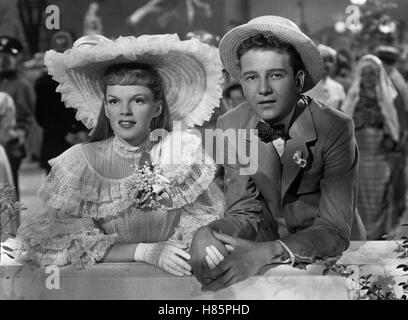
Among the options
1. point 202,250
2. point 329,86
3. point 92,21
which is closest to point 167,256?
point 202,250

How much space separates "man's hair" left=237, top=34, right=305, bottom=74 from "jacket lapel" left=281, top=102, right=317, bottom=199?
164mm

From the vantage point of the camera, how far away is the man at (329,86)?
12.8 feet

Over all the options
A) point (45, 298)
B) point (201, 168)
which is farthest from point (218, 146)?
point (45, 298)

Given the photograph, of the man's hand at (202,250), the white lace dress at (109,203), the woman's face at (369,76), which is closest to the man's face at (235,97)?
the white lace dress at (109,203)

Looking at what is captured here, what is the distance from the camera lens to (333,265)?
3.57 m

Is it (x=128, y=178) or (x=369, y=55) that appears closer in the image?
(x=128, y=178)

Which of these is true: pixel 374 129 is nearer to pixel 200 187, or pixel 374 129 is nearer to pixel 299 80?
pixel 299 80

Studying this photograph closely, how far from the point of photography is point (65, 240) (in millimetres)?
3662

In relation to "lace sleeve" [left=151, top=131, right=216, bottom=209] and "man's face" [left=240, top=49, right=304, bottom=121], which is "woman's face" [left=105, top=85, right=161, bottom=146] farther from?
"man's face" [left=240, top=49, right=304, bottom=121]

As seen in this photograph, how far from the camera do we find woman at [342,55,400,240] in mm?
4480

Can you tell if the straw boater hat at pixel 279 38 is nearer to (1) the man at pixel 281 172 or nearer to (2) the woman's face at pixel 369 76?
(1) the man at pixel 281 172

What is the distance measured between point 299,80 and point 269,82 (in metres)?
0.12
